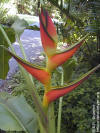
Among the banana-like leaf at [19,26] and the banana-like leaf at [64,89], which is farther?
the banana-like leaf at [19,26]

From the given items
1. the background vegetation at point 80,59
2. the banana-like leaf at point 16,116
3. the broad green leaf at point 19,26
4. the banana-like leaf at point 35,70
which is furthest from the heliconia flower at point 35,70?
the background vegetation at point 80,59

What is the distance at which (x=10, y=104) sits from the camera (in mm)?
896

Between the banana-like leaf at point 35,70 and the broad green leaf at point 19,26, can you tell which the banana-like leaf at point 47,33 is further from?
the broad green leaf at point 19,26

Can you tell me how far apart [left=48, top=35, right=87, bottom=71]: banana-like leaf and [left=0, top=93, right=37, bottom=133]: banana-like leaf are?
0.35m

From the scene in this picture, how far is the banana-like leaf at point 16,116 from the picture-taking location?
821 mm

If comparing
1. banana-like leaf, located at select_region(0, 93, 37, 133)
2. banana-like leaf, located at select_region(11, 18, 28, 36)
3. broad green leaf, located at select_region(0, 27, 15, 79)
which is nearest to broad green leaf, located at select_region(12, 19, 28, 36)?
banana-like leaf, located at select_region(11, 18, 28, 36)

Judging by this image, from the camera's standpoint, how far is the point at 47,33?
583mm

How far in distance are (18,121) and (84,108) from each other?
2.38 feet

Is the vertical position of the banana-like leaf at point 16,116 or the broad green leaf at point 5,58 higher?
the broad green leaf at point 5,58

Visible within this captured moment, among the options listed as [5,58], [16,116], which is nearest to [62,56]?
[16,116]

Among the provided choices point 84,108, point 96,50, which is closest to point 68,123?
point 84,108

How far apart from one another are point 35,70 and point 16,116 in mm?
356

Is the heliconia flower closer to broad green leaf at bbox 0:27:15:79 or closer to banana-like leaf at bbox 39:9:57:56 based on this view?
banana-like leaf at bbox 39:9:57:56

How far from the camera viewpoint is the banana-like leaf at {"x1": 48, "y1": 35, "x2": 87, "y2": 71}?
59 centimetres
